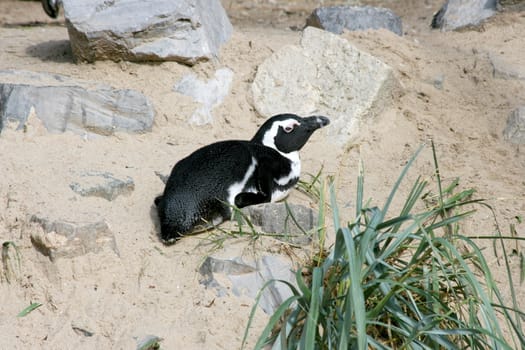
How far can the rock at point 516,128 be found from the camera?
5.00m

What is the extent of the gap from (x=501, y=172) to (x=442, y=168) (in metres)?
0.33

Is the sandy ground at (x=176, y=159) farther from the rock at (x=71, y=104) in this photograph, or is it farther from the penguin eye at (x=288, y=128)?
the penguin eye at (x=288, y=128)

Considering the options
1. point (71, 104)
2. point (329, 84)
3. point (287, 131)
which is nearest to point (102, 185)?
point (71, 104)

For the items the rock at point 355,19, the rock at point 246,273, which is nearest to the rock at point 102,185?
the rock at point 246,273

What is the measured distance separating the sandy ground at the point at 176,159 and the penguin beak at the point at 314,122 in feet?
1.11

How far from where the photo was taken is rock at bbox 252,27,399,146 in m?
5.14

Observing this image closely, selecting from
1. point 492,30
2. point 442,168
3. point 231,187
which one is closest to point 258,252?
point 231,187

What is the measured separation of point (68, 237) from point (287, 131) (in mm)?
1361

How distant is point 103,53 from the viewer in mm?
5172

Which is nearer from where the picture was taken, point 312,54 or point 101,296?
point 101,296

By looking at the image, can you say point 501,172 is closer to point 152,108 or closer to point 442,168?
point 442,168

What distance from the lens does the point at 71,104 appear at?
4488mm

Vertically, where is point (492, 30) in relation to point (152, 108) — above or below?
above

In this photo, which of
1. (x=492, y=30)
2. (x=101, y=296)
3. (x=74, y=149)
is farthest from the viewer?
(x=492, y=30)
